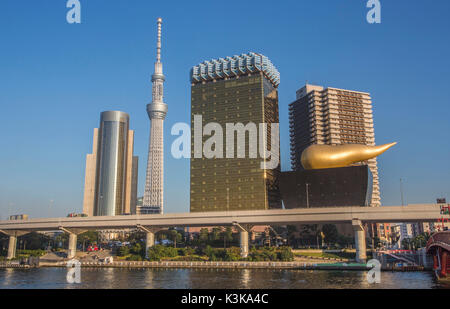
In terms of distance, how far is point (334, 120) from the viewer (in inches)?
7156

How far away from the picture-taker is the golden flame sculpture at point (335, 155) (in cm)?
10738

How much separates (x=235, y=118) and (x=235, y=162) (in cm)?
1753

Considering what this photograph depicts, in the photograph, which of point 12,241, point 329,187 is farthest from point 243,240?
point 12,241

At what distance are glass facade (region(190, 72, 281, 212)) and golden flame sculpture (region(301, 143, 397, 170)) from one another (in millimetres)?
47569

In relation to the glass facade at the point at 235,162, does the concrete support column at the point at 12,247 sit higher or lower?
lower

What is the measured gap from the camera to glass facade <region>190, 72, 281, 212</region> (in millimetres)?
160375

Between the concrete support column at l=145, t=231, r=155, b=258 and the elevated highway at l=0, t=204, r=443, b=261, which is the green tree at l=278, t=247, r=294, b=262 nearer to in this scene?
the elevated highway at l=0, t=204, r=443, b=261

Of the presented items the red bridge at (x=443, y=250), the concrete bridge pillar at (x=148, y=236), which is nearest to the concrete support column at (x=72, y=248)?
the concrete bridge pillar at (x=148, y=236)

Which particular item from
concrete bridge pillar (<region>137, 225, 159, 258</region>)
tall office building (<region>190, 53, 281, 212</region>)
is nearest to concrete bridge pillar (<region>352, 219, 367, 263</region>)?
concrete bridge pillar (<region>137, 225, 159, 258</region>)

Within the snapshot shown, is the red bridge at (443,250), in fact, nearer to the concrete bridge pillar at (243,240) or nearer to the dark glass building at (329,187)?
the concrete bridge pillar at (243,240)

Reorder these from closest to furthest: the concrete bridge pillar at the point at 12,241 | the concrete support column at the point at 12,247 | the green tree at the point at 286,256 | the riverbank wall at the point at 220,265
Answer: the riverbank wall at the point at 220,265
the green tree at the point at 286,256
the concrete support column at the point at 12,247
the concrete bridge pillar at the point at 12,241

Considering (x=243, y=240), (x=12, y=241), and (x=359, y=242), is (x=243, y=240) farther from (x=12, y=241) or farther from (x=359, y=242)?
(x=12, y=241)
